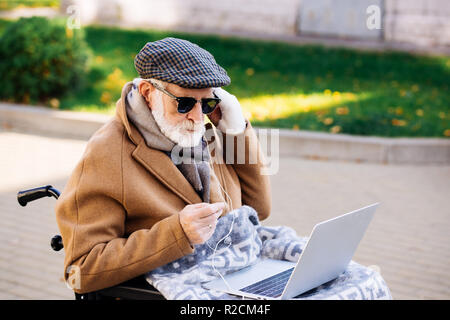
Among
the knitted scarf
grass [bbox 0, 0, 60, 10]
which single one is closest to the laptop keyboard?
the knitted scarf

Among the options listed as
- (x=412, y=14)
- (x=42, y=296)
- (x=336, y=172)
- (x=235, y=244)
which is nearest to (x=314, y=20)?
(x=412, y=14)

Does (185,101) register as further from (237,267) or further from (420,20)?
(420,20)

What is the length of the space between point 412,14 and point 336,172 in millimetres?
6894

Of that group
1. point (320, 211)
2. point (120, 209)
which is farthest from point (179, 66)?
point (320, 211)

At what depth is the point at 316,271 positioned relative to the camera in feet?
7.56

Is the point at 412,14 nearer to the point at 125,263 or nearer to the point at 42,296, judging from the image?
the point at 42,296

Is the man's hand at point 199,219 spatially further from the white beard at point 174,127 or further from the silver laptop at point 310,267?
the white beard at point 174,127

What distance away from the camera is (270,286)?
2.44 m

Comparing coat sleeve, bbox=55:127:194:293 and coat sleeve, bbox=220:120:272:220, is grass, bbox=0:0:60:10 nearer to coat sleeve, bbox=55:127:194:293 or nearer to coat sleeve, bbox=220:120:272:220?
coat sleeve, bbox=220:120:272:220

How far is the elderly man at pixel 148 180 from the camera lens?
2295 mm

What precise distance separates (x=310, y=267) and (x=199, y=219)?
412mm

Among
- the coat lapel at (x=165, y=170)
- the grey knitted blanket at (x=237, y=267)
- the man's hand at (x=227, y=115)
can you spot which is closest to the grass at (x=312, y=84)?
the man's hand at (x=227, y=115)

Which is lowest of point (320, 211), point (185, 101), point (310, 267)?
point (320, 211)

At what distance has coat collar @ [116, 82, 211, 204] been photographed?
8.04 feet
